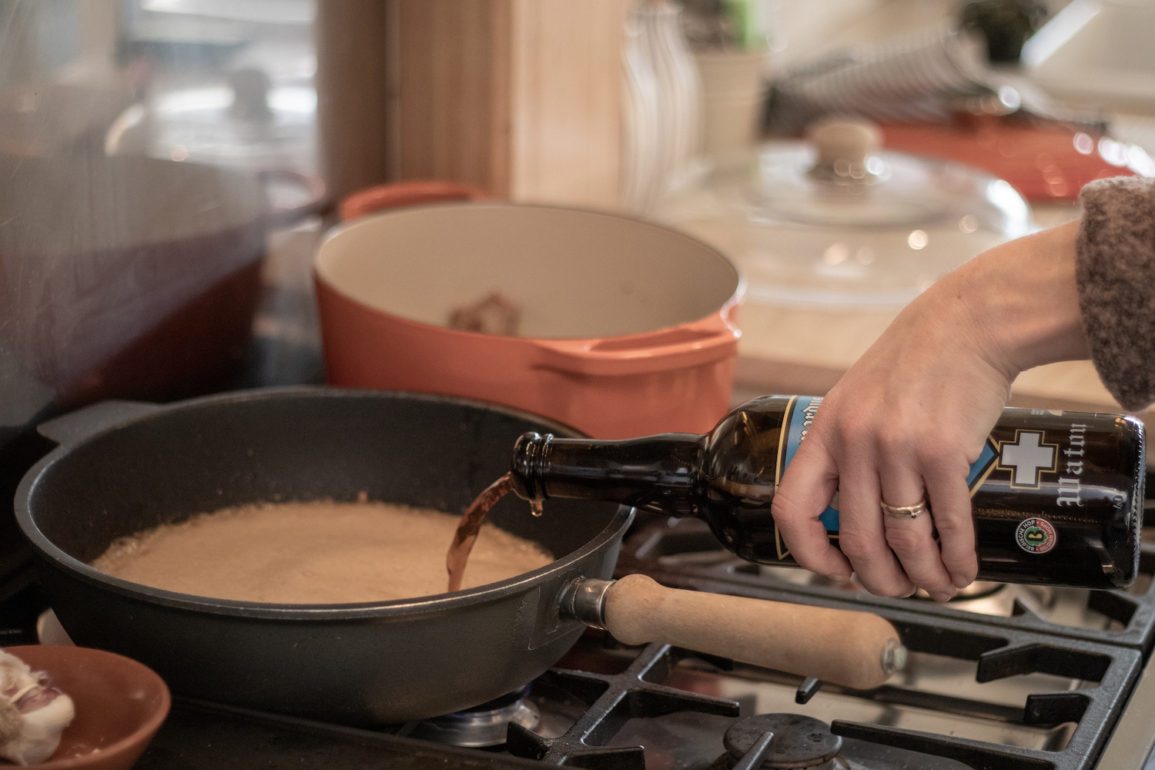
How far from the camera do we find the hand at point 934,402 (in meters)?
0.64

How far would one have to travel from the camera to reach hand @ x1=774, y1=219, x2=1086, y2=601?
64 cm

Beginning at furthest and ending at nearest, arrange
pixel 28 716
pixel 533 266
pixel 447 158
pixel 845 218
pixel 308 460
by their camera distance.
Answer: pixel 845 218 → pixel 447 158 → pixel 533 266 → pixel 308 460 → pixel 28 716

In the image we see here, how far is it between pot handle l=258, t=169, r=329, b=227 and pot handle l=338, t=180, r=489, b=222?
22mm

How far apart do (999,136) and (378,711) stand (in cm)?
153

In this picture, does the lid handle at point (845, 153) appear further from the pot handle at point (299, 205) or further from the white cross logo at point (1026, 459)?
the white cross logo at point (1026, 459)

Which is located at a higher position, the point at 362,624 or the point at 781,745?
the point at 362,624

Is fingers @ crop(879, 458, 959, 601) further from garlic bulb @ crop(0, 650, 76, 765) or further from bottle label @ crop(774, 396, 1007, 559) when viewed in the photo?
garlic bulb @ crop(0, 650, 76, 765)

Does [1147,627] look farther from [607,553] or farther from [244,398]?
[244,398]

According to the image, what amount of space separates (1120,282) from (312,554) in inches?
19.7

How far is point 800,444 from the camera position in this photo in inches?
26.9

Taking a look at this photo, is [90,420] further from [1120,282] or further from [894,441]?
[1120,282]

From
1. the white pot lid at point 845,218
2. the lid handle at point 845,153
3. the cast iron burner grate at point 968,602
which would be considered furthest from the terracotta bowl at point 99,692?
the lid handle at point 845,153

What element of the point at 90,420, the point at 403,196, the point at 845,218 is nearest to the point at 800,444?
the point at 90,420

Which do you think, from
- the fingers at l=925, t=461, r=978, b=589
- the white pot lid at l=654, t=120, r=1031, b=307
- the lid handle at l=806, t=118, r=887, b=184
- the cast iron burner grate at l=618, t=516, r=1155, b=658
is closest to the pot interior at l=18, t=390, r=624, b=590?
the cast iron burner grate at l=618, t=516, r=1155, b=658
